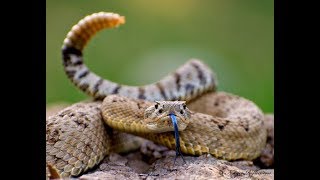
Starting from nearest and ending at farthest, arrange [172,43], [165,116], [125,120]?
[165,116]
[125,120]
[172,43]

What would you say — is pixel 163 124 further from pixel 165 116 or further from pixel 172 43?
pixel 172 43

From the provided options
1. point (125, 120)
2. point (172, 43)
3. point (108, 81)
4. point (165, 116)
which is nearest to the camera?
point (165, 116)

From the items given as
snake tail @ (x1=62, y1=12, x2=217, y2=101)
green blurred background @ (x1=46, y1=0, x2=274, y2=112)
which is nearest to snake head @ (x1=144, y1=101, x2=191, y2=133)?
snake tail @ (x1=62, y1=12, x2=217, y2=101)

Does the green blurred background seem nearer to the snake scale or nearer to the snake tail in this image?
the snake tail

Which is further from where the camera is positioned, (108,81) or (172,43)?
(172,43)

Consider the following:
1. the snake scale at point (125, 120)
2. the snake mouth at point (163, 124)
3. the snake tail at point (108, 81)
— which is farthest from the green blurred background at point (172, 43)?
the snake mouth at point (163, 124)

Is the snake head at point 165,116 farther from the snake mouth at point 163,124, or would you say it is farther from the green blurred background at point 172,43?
the green blurred background at point 172,43

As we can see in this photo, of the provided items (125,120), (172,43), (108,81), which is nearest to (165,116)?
(125,120)
